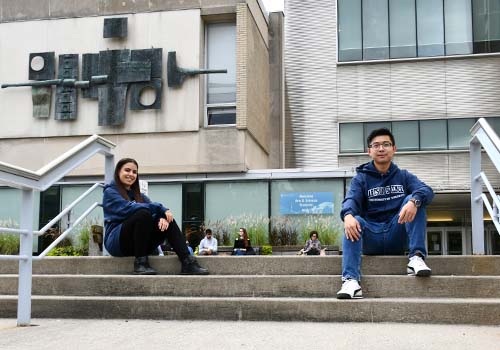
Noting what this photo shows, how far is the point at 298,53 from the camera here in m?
26.4

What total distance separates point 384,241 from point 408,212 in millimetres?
525

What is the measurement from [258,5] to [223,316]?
68.1 feet

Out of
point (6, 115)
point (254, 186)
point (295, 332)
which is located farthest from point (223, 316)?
point (6, 115)

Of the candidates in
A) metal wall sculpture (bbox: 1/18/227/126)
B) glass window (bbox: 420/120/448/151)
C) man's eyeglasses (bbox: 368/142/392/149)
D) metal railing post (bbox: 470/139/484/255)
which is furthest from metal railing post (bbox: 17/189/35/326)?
glass window (bbox: 420/120/448/151)

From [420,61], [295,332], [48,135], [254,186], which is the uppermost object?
[420,61]

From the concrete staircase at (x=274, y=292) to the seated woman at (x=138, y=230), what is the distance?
16 centimetres

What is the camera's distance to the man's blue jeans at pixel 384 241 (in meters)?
5.05

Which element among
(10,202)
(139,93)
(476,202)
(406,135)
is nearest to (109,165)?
(476,202)

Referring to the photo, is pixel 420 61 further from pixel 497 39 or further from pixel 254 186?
pixel 254 186

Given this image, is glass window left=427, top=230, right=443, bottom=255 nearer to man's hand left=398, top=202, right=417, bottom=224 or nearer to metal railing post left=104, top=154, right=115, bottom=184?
metal railing post left=104, top=154, right=115, bottom=184

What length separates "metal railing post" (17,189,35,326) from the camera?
4.84 m

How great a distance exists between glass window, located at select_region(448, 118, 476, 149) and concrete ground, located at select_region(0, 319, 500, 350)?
2080cm

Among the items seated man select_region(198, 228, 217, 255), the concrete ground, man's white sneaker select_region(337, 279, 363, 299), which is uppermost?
seated man select_region(198, 228, 217, 255)

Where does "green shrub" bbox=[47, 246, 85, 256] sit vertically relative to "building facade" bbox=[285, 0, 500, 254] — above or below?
below
